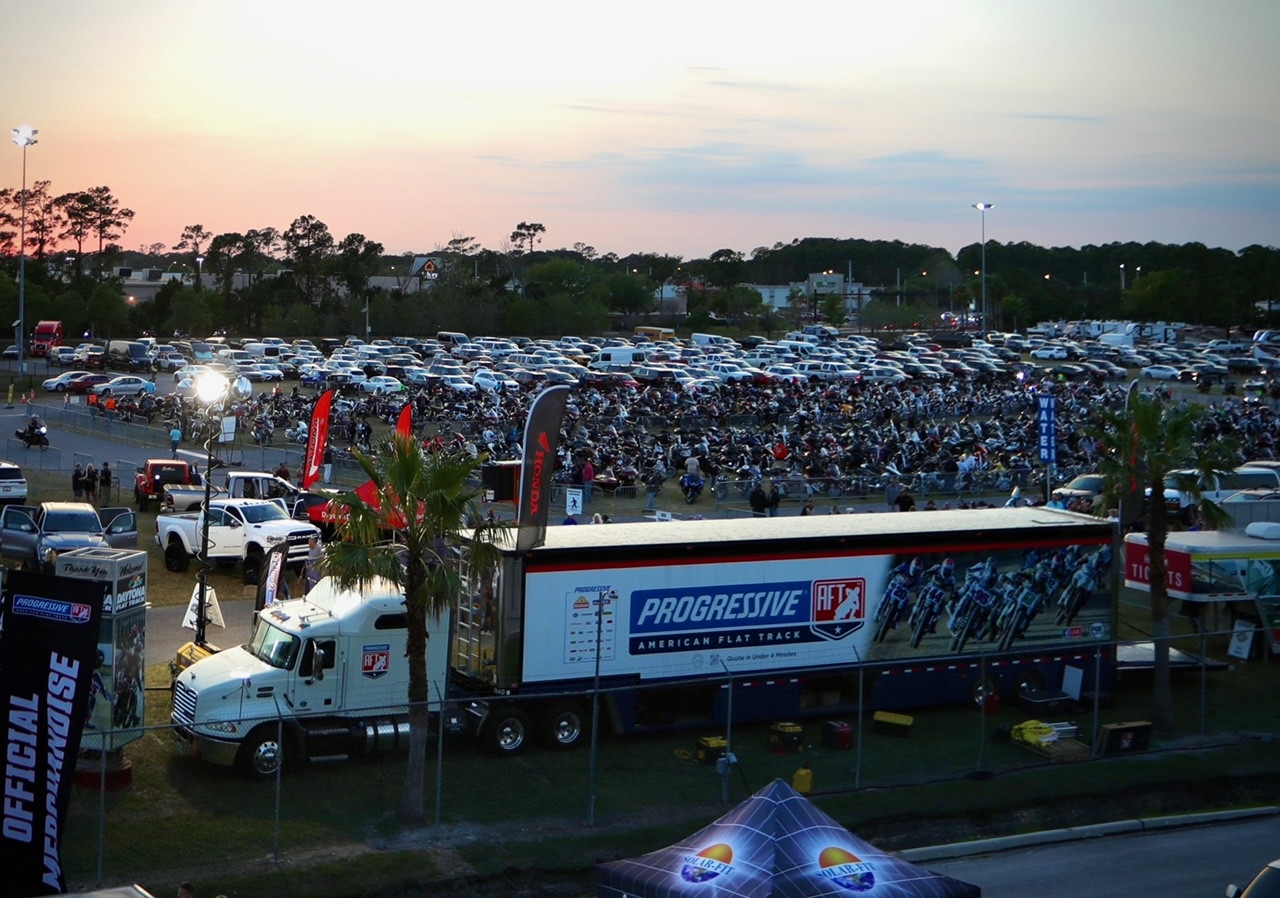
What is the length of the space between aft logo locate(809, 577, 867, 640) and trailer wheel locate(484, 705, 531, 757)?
175 inches

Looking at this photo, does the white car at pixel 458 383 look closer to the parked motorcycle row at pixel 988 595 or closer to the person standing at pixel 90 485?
the person standing at pixel 90 485

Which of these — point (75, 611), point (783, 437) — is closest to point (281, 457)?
point (783, 437)

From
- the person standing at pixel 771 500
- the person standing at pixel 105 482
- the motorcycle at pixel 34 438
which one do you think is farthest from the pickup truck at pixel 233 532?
the motorcycle at pixel 34 438

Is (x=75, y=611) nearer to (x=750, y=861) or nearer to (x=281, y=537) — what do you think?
(x=750, y=861)

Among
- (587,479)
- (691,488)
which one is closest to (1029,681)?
(691,488)

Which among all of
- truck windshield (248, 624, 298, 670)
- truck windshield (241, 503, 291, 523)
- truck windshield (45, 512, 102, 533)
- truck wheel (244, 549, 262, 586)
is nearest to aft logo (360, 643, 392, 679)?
truck windshield (248, 624, 298, 670)

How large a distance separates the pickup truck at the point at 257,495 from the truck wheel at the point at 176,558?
1.52 m

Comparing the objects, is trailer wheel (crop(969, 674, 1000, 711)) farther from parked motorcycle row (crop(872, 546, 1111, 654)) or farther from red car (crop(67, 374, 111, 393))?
red car (crop(67, 374, 111, 393))

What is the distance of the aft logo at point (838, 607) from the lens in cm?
1895

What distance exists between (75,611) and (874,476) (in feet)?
103

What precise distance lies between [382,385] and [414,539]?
54.2 meters

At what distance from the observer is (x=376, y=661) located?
1712 cm

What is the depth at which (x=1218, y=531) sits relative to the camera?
2575 centimetres

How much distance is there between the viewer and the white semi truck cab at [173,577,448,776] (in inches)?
627
